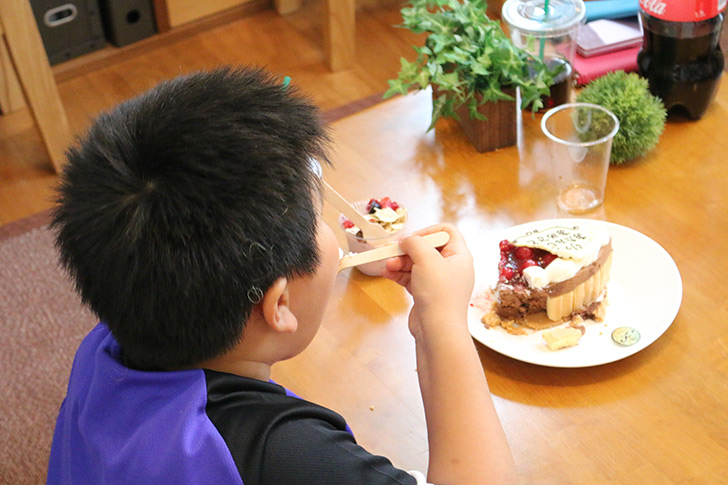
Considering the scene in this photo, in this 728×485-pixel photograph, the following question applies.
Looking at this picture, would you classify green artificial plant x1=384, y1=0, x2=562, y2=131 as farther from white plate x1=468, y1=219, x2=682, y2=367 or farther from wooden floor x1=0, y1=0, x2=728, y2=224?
wooden floor x1=0, y1=0, x2=728, y2=224

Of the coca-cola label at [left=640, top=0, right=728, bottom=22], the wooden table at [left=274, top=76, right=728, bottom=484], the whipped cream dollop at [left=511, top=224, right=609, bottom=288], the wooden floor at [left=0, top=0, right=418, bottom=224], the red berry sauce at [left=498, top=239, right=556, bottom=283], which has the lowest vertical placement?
the wooden floor at [left=0, top=0, right=418, bottom=224]

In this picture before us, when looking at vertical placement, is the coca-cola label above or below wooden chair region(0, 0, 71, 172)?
above

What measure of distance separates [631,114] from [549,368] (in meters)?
0.47

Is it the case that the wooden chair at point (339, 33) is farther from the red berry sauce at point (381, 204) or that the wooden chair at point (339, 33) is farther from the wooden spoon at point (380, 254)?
the wooden spoon at point (380, 254)

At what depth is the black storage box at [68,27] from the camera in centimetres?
239

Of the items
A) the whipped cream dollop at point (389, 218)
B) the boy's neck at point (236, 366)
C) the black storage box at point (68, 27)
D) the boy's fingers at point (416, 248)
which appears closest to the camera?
the boy's neck at point (236, 366)

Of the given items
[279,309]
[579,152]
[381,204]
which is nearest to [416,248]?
[279,309]

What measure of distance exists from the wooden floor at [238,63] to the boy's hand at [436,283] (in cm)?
135

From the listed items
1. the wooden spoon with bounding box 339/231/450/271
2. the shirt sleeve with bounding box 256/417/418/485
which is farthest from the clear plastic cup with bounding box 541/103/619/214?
the shirt sleeve with bounding box 256/417/418/485

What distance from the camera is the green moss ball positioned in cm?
124

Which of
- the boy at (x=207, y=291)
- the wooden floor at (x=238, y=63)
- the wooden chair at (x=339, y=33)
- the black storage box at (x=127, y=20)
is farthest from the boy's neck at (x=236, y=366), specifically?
the black storage box at (x=127, y=20)

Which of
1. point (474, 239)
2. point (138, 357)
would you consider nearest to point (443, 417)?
point (138, 357)

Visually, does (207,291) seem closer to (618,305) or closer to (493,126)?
(618,305)

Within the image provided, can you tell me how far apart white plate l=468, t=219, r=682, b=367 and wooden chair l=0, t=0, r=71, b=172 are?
118 cm
